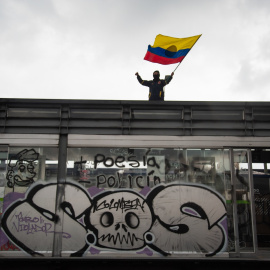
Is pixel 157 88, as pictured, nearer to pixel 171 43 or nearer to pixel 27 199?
pixel 171 43

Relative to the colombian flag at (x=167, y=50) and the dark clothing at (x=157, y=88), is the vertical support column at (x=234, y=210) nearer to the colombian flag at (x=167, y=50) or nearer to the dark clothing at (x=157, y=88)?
the dark clothing at (x=157, y=88)

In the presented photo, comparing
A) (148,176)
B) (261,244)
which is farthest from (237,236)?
(148,176)

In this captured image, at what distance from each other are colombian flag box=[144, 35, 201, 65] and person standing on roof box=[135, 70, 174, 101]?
425 mm

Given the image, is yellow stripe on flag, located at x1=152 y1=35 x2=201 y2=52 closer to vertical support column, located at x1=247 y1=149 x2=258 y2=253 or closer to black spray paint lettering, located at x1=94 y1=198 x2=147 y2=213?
vertical support column, located at x1=247 y1=149 x2=258 y2=253

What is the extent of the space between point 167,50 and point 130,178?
358cm

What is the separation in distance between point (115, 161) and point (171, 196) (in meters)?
1.54

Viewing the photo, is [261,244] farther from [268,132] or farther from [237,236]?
[268,132]

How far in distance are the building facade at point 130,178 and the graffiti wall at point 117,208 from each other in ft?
0.07

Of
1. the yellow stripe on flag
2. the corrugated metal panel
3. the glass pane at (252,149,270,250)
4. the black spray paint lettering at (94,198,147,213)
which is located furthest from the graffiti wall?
the yellow stripe on flag

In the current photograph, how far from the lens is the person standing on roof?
7.94 metres

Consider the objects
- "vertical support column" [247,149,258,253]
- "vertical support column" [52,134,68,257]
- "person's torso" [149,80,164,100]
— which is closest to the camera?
"vertical support column" [52,134,68,257]

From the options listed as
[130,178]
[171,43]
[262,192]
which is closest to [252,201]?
[262,192]

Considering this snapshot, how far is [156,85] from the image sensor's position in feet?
26.3
